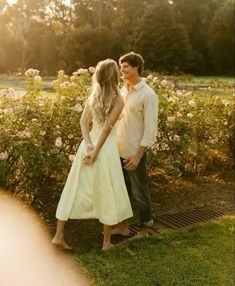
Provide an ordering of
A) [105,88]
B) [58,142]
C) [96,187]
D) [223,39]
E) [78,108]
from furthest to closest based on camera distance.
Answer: [223,39] < [78,108] < [58,142] < [96,187] < [105,88]

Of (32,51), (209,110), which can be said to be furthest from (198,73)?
(209,110)

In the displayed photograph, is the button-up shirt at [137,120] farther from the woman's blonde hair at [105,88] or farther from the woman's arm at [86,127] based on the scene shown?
the woman's arm at [86,127]

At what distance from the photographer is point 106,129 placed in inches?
183

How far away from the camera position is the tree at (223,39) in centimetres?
5584

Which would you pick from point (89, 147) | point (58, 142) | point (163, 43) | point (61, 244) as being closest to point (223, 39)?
point (163, 43)

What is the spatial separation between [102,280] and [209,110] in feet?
15.0

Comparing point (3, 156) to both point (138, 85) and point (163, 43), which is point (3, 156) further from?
point (163, 43)

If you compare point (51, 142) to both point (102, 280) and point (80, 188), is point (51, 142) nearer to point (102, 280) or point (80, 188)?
point (80, 188)

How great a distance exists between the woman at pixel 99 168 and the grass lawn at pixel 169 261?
0.41 m

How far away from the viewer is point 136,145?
4934 millimetres

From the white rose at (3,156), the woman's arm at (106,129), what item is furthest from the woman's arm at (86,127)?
the white rose at (3,156)

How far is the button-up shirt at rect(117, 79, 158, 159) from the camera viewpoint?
4.78m

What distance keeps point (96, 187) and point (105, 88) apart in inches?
39.5

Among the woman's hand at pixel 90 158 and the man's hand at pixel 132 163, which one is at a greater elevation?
the woman's hand at pixel 90 158
